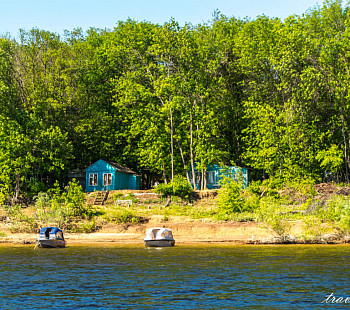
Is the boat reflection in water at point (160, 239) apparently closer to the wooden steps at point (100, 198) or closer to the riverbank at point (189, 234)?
the riverbank at point (189, 234)

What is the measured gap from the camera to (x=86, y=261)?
30.5m

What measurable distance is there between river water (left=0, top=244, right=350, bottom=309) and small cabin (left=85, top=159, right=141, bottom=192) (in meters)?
26.9

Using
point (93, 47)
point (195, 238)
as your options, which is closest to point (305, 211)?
point (195, 238)

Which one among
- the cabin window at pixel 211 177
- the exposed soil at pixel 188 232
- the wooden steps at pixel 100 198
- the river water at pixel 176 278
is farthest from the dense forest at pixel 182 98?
the river water at pixel 176 278

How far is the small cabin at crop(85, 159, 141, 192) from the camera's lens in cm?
6288

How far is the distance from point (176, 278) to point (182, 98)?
3760cm

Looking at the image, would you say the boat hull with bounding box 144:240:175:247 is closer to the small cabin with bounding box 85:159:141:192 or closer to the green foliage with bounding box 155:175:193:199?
the green foliage with bounding box 155:175:193:199

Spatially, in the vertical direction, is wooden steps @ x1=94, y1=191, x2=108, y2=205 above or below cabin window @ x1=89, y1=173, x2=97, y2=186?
below

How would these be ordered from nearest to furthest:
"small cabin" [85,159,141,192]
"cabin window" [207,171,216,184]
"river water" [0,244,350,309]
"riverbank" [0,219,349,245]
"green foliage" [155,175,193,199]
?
"river water" [0,244,350,309] < "riverbank" [0,219,349,245] < "green foliage" [155,175,193,199] < "small cabin" [85,159,141,192] < "cabin window" [207,171,216,184]

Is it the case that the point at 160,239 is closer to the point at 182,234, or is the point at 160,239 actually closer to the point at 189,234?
the point at 182,234

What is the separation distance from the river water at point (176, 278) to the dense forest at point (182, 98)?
76.5ft

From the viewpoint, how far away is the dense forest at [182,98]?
55.9 m

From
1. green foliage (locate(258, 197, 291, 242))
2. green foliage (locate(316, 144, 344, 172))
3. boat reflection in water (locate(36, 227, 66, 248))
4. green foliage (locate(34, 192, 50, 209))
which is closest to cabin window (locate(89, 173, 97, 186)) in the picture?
green foliage (locate(34, 192, 50, 209))

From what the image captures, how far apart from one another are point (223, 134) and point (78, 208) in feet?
94.9
